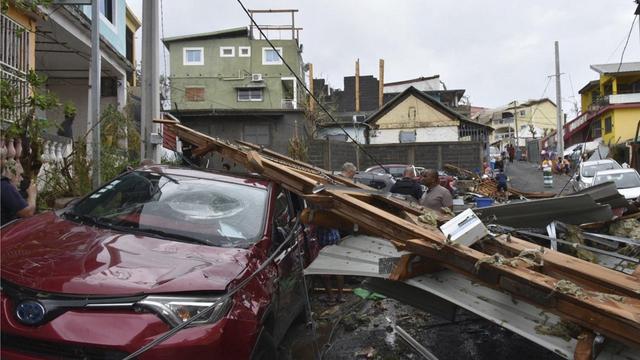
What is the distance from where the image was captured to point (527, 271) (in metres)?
3.03

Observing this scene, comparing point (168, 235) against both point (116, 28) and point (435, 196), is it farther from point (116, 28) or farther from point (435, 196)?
point (116, 28)

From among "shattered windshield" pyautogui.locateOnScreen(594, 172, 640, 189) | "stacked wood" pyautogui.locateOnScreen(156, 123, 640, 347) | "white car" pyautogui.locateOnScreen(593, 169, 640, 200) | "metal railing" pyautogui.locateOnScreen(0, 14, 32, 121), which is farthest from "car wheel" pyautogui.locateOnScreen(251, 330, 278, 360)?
"shattered windshield" pyautogui.locateOnScreen(594, 172, 640, 189)

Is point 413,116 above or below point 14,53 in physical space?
above

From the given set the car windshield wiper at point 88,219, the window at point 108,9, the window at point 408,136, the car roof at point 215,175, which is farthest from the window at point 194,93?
the car windshield wiper at point 88,219

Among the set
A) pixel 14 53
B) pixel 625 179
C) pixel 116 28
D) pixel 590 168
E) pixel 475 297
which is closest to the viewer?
pixel 475 297

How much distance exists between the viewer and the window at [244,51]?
3919cm

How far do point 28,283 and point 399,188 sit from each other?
278 inches

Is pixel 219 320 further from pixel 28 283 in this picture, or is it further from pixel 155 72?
pixel 155 72

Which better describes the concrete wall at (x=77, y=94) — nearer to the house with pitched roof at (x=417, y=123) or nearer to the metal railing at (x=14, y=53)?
the metal railing at (x=14, y=53)

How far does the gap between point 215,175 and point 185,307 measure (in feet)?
6.91

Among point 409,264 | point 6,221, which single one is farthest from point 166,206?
point 409,264

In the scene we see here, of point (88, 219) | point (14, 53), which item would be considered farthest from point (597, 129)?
point (88, 219)

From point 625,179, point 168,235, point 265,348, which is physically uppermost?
point 625,179

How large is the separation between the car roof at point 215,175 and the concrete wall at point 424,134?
103 ft
